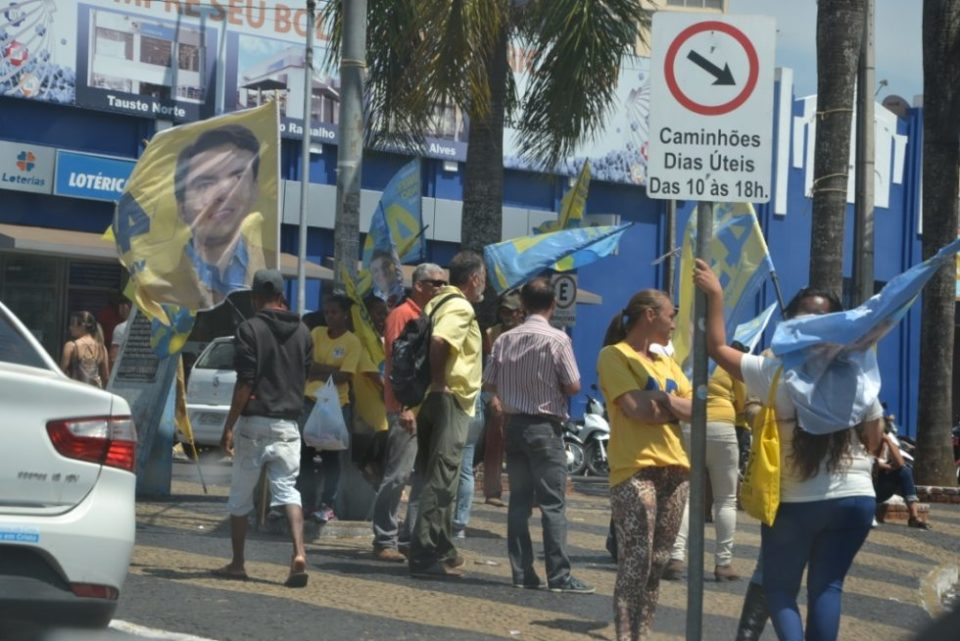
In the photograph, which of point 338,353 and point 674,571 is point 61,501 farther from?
point 338,353

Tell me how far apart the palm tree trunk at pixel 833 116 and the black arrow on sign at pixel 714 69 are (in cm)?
842

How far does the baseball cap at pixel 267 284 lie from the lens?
9.26 m

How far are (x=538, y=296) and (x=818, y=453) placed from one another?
3.41 meters

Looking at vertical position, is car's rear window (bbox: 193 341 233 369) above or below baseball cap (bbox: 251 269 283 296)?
below

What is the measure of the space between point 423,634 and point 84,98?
20253mm

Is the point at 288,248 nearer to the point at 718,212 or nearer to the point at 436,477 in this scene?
the point at 718,212

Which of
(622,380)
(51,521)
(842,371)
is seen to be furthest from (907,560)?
(51,521)

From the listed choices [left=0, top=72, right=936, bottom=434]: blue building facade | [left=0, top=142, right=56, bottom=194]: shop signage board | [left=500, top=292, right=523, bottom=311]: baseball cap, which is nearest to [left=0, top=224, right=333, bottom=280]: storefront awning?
[left=0, top=72, right=936, bottom=434]: blue building facade

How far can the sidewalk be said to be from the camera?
787 centimetres

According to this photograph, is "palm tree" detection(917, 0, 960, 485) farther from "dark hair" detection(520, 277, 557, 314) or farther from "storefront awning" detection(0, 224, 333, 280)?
"storefront awning" detection(0, 224, 333, 280)

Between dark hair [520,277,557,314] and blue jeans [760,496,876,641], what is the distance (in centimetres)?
334

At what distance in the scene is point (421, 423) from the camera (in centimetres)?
950

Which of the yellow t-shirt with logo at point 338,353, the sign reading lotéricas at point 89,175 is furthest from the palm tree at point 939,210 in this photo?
the sign reading lotéricas at point 89,175

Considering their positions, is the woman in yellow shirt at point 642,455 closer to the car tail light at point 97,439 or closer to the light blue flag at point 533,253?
the car tail light at point 97,439
